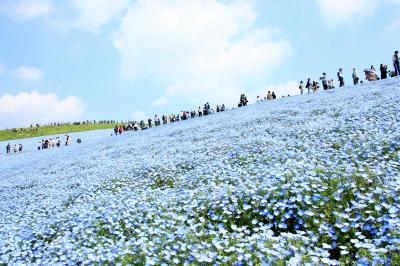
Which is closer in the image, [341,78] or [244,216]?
[244,216]

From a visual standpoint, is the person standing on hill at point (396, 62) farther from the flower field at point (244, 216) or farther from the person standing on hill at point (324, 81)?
the flower field at point (244, 216)

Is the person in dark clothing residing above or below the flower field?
above

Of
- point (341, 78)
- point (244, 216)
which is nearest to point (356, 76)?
point (341, 78)

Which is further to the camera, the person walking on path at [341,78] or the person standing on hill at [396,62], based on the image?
the person walking on path at [341,78]

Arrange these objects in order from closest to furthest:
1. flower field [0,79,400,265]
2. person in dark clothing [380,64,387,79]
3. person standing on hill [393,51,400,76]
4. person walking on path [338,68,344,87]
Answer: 1. flower field [0,79,400,265]
2. person standing on hill [393,51,400,76]
3. person in dark clothing [380,64,387,79]
4. person walking on path [338,68,344,87]

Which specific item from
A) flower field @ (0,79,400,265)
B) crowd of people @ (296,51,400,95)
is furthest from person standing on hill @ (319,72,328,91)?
flower field @ (0,79,400,265)

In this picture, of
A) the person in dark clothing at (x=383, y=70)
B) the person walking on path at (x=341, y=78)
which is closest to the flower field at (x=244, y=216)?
the person in dark clothing at (x=383, y=70)

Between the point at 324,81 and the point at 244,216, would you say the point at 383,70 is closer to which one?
the point at 324,81

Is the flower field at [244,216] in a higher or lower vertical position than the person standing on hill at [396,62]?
lower

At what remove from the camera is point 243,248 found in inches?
209

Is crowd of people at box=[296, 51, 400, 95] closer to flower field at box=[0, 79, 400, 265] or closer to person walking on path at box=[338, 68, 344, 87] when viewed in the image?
person walking on path at box=[338, 68, 344, 87]

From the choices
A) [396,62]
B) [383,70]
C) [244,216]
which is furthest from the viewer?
[383,70]

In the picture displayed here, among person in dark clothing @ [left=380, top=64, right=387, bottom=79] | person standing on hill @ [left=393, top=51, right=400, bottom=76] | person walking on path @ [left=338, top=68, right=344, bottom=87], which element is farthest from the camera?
person walking on path @ [left=338, top=68, right=344, bottom=87]

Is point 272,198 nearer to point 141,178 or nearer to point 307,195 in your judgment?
point 307,195
